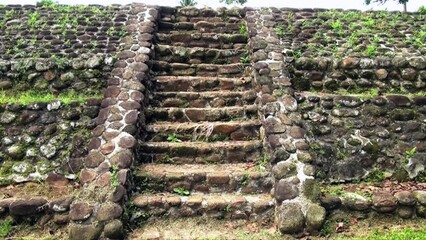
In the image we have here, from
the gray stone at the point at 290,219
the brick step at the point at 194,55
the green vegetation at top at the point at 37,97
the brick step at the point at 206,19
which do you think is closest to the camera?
the gray stone at the point at 290,219

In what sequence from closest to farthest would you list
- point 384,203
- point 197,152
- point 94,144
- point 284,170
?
point 384,203, point 284,170, point 94,144, point 197,152

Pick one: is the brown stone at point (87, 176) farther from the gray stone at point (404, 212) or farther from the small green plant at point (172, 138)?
the gray stone at point (404, 212)

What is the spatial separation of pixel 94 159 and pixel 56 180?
776mm

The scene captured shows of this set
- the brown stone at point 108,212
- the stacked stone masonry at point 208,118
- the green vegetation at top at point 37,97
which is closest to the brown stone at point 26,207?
the stacked stone masonry at point 208,118

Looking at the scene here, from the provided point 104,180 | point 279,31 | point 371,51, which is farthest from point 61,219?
point 371,51

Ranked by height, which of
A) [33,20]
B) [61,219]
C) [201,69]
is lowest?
[61,219]

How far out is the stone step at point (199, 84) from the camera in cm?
663

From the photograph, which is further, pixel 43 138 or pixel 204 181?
pixel 43 138

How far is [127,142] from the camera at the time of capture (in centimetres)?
517

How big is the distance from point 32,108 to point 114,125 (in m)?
1.49

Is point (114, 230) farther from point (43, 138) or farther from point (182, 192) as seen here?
point (43, 138)

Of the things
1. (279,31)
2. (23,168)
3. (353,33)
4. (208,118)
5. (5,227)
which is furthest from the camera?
(353,33)

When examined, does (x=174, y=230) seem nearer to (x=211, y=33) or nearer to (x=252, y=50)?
(x=252, y=50)

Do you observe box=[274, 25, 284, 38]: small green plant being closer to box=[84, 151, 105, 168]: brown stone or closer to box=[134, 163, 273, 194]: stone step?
box=[134, 163, 273, 194]: stone step
